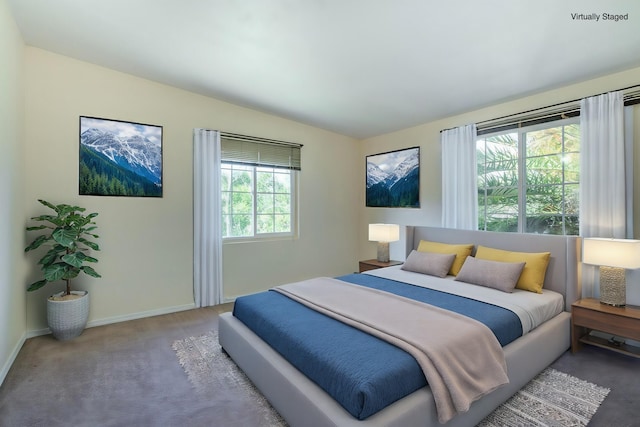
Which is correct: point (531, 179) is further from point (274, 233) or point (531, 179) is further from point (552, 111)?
point (274, 233)

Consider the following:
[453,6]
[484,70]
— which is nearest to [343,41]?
[453,6]

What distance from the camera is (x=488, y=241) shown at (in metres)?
3.50

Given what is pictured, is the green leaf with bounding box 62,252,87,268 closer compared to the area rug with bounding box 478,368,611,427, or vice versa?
the area rug with bounding box 478,368,611,427

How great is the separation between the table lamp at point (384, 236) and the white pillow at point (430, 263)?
0.75 meters

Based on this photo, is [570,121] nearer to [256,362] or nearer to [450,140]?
[450,140]

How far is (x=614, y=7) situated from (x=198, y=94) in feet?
13.2

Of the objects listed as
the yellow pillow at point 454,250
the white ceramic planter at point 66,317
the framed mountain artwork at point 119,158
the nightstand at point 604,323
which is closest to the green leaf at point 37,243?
the white ceramic planter at point 66,317

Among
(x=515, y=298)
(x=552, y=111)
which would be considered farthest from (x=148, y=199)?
(x=552, y=111)

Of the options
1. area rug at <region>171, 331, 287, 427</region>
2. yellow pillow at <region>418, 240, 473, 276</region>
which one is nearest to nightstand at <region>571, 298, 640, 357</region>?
yellow pillow at <region>418, 240, 473, 276</region>

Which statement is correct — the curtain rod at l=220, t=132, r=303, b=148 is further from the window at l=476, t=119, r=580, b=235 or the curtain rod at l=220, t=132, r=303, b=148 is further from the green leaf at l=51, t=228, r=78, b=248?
the window at l=476, t=119, r=580, b=235

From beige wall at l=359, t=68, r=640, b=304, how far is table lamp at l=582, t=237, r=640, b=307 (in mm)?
385

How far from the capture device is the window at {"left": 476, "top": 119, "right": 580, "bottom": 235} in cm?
325

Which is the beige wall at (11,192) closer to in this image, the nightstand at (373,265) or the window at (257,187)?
the window at (257,187)

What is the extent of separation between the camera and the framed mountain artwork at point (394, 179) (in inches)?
183
